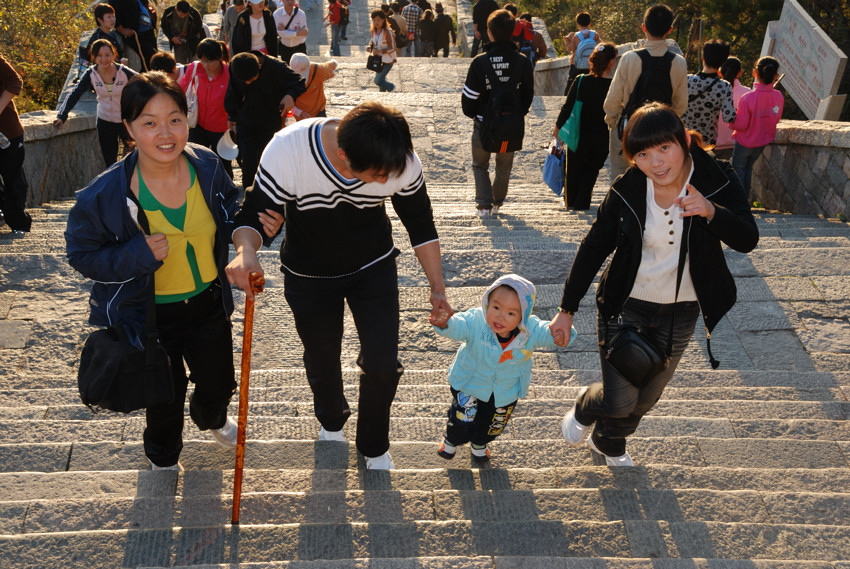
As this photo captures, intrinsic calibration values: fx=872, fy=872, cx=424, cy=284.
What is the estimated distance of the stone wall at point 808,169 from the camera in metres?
8.02

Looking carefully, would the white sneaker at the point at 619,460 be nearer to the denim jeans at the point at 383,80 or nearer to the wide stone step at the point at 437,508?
the wide stone step at the point at 437,508

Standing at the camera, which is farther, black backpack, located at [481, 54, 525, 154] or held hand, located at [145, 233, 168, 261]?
black backpack, located at [481, 54, 525, 154]

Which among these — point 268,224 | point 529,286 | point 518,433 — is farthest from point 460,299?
point 268,224

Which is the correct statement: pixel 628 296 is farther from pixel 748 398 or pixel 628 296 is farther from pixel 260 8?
pixel 260 8

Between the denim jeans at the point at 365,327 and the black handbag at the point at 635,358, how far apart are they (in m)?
0.84

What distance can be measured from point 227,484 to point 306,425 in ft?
2.34

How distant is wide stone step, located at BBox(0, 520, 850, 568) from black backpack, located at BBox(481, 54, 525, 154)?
4725mm

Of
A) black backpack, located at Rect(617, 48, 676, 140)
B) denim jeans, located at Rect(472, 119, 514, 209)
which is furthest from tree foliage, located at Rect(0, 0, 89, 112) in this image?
black backpack, located at Rect(617, 48, 676, 140)

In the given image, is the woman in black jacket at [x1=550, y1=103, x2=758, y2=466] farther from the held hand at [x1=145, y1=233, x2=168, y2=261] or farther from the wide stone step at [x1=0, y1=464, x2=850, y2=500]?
the held hand at [x1=145, y1=233, x2=168, y2=261]

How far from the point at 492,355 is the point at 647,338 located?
613 millimetres

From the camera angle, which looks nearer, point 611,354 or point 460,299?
point 611,354

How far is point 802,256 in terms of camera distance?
6.17 m

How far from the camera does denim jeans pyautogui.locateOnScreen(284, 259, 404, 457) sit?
3.39 metres

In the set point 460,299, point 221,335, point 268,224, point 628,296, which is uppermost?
point 268,224
